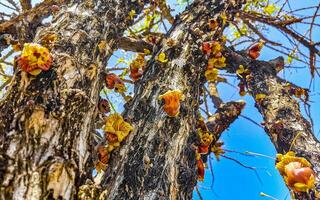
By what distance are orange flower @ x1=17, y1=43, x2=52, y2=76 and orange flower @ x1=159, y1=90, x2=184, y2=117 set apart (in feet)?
1.92

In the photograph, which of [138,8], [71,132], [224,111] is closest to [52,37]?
[71,132]

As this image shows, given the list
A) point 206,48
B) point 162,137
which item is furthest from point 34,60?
point 206,48

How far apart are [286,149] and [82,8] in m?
1.72

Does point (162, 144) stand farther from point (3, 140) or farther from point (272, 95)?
point (272, 95)

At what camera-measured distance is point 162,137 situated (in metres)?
1.61

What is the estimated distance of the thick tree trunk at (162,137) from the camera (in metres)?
1.39

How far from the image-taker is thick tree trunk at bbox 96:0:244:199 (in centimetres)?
139

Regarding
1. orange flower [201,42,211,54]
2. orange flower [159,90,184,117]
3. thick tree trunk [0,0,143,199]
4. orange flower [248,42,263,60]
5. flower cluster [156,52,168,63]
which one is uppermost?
orange flower [248,42,263,60]

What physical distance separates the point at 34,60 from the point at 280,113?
2.05m

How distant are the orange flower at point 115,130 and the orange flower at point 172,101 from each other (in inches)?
8.3

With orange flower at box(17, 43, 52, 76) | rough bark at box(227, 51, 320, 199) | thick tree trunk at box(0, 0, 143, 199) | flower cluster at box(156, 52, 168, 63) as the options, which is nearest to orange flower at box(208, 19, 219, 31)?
flower cluster at box(156, 52, 168, 63)

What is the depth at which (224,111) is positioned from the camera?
2791 mm

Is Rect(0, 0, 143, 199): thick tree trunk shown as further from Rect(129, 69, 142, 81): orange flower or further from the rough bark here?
the rough bark

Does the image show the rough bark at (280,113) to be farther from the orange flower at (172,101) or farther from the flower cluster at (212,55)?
the orange flower at (172,101)
